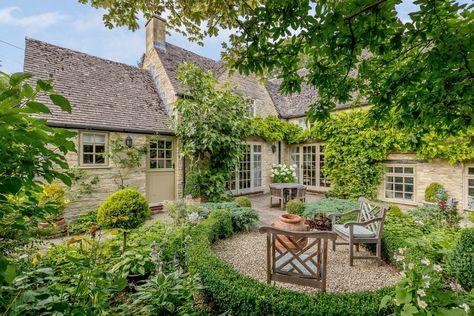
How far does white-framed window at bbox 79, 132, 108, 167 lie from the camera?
25.2 ft

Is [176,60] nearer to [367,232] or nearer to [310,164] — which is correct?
[310,164]

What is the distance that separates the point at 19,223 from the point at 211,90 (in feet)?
28.1

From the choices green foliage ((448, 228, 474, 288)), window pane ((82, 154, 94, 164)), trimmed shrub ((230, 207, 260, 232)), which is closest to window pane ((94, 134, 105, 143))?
window pane ((82, 154, 94, 164))

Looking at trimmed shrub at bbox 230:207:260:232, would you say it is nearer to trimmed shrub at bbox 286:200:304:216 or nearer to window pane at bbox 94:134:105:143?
trimmed shrub at bbox 286:200:304:216

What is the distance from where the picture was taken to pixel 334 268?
4.48m

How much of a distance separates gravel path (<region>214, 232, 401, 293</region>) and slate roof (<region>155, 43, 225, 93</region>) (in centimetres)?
718

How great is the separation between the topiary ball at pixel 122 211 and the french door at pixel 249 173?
5.05 meters

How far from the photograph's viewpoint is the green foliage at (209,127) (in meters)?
8.78

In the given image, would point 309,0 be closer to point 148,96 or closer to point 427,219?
point 427,219

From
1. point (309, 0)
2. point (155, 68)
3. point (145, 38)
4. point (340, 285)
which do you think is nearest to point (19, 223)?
point (309, 0)

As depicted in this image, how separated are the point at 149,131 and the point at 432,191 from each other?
10914 mm

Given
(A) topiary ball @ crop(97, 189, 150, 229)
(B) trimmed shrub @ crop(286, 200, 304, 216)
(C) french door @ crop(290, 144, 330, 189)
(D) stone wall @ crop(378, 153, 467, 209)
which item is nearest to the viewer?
(A) topiary ball @ crop(97, 189, 150, 229)

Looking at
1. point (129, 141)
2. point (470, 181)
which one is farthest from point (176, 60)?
Answer: point (470, 181)

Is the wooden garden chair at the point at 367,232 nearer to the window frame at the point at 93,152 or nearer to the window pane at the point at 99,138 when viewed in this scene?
the window frame at the point at 93,152
